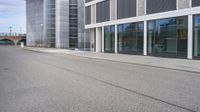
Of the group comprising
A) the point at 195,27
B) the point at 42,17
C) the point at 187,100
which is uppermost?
the point at 42,17

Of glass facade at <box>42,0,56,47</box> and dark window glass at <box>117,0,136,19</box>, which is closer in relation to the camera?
dark window glass at <box>117,0,136,19</box>

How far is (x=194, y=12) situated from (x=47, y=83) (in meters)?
18.2

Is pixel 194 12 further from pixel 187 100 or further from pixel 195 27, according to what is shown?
pixel 187 100

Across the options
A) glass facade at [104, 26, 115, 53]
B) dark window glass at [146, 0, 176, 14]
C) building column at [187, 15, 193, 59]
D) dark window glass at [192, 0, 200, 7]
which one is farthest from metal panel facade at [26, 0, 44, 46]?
dark window glass at [192, 0, 200, 7]

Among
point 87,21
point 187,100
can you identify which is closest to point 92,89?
point 187,100

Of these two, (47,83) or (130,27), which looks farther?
(130,27)

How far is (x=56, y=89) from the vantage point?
991 cm

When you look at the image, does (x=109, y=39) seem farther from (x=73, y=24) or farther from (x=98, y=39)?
(x=73, y=24)

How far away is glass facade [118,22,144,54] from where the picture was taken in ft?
111

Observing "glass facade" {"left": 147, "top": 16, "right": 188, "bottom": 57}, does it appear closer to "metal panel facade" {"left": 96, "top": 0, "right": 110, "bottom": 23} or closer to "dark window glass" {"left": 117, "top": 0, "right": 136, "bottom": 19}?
"dark window glass" {"left": 117, "top": 0, "right": 136, "bottom": 19}

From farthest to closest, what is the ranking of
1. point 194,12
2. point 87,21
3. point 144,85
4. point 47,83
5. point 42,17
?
1. point 42,17
2. point 87,21
3. point 194,12
4. point 47,83
5. point 144,85

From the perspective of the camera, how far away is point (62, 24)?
69.1 m

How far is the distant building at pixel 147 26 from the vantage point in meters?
26.0

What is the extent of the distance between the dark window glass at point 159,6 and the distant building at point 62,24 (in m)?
34.0
